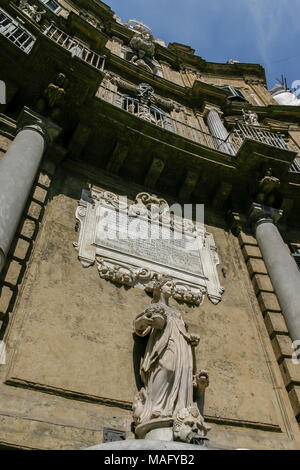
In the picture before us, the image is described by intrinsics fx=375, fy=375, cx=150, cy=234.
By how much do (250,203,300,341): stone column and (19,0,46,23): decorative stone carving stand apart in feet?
29.3

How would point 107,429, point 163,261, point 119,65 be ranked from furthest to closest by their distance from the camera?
point 119,65, point 163,261, point 107,429

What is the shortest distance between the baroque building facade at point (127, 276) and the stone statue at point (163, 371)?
0.08 ft

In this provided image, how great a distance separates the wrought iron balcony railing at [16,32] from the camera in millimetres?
7254

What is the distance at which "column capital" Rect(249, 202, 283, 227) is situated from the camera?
8312 millimetres

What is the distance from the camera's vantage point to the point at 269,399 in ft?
18.5

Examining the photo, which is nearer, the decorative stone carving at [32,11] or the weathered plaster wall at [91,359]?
the weathered plaster wall at [91,359]

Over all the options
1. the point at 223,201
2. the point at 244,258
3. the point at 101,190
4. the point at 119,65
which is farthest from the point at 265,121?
the point at 101,190

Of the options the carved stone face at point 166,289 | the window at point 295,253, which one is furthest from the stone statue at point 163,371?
the window at point 295,253

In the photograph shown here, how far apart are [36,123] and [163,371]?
4848mm

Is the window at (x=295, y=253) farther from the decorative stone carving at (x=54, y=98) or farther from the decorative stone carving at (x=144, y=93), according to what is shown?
the decorative stone carving at (x=144, y=93)

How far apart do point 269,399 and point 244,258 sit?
3088 millimetres

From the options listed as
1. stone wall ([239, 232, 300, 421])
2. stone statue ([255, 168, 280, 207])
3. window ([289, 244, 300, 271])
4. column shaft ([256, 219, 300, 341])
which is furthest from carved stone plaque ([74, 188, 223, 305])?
window ([289, 244, 300, 271])
